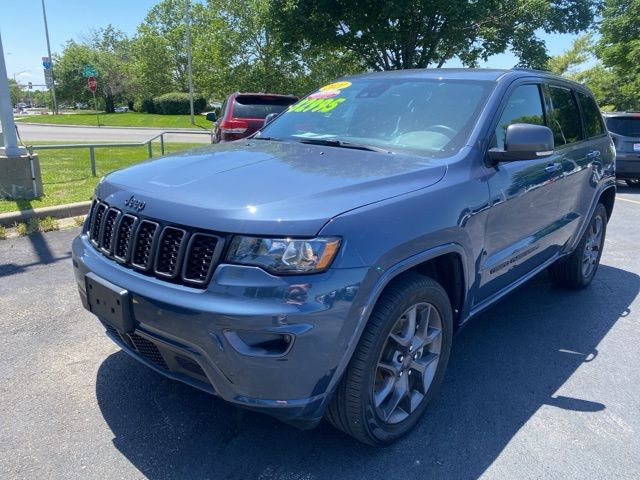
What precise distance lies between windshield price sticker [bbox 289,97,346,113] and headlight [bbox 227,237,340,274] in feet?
6.18

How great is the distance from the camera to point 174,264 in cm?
223

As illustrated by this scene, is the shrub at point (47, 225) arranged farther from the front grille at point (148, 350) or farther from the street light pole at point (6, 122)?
the front grille at point (148, 350)

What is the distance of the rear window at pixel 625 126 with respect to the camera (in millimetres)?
11398

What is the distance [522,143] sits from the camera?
295 centimetres

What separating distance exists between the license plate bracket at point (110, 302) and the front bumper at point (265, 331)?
0.40 feet

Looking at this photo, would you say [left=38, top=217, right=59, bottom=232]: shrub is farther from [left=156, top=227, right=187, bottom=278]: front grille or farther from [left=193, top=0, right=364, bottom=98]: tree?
[left=193, top=0, right=364, bottom=98]: tree

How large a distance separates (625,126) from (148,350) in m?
12.1

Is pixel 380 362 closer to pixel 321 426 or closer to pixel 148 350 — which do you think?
pixel 321 426

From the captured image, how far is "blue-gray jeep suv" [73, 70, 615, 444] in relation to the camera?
2084mm

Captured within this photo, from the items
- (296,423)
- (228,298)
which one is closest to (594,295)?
(296,423)

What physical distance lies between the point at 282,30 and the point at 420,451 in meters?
16.8

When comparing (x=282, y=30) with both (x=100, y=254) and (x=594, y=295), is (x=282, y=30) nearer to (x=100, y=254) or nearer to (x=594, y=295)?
(x=594, y=295)

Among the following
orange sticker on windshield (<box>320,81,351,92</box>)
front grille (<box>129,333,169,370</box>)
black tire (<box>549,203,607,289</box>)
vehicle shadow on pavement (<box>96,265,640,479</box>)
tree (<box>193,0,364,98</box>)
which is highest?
tree (<box>193,0,364,98</box>)

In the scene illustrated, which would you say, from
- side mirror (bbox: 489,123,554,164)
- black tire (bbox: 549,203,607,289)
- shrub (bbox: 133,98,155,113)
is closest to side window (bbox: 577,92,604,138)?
black tire (bbox: 549,203,607,289)
